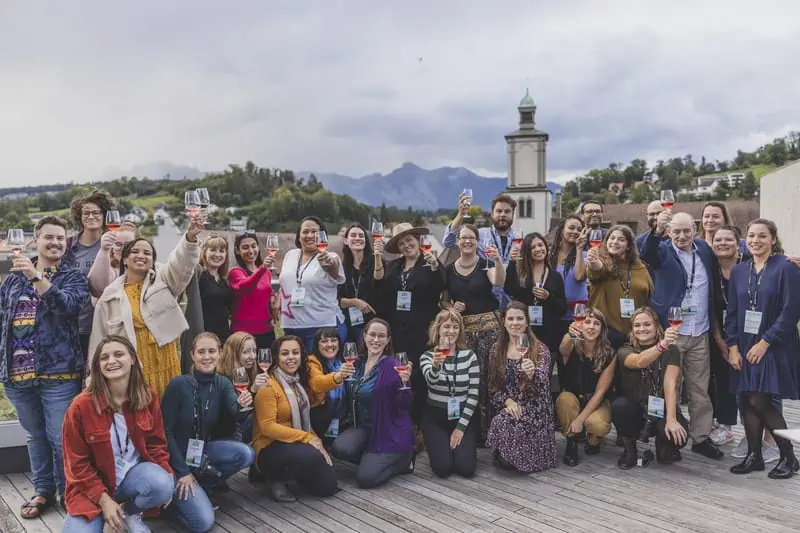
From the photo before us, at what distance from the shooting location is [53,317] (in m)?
3.85

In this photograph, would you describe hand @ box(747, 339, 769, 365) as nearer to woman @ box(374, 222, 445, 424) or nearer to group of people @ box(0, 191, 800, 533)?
group of people @ box(0, 191, 800, 533)

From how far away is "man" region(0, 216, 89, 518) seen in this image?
12.3ft

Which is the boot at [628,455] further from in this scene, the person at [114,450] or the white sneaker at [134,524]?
the white sneaker at [134,524]

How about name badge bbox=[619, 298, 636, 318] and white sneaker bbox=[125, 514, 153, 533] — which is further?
name badge bbox=[619, 298, 636, 318]

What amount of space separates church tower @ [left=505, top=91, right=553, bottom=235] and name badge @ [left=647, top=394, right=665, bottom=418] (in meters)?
69.7

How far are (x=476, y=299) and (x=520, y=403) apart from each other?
2.85ft

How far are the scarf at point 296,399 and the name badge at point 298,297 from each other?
0.69 m

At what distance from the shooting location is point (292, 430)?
4.21 metres

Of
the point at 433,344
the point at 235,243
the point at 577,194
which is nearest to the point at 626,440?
the point at 433,344

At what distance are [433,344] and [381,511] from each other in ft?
4.30

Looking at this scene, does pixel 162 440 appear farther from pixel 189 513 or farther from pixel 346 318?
pixel 346 318

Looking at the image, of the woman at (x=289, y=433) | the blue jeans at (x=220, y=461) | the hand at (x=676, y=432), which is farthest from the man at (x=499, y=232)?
the blue jeans at (x=220, y=461)

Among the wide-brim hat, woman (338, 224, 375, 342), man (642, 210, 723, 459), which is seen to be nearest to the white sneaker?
woman (338, 224, 375, 342)

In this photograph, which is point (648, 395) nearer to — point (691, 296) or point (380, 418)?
point (691, 296)
